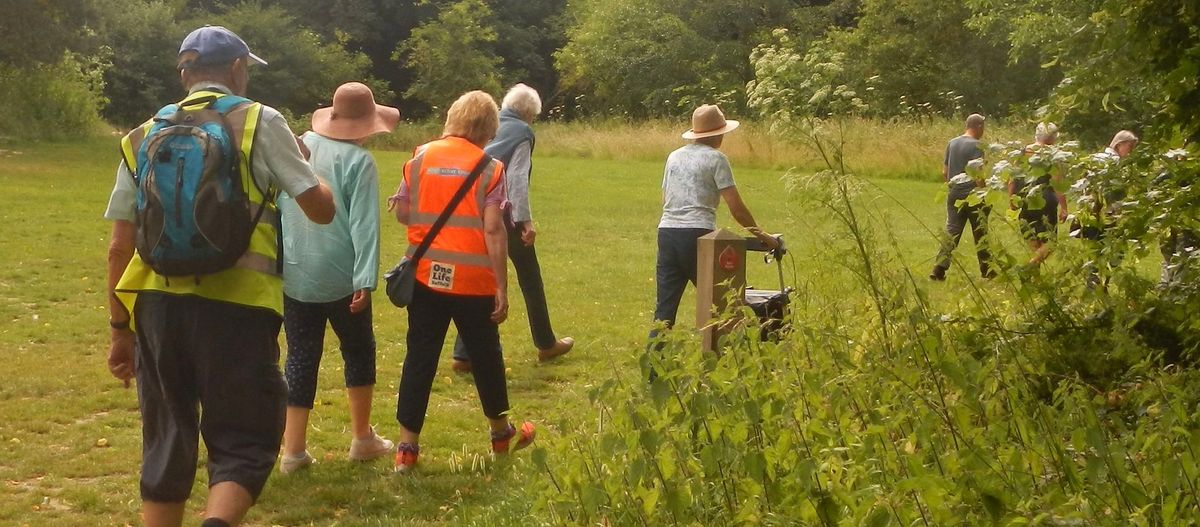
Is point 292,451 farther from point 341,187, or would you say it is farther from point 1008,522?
point 1008,522

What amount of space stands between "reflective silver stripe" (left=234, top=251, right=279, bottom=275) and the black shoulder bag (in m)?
1.91

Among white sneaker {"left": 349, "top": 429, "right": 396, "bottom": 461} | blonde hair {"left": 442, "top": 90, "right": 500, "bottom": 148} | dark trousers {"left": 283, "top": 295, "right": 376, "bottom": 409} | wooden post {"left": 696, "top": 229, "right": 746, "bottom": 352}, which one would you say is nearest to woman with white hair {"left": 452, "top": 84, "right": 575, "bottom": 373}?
white sneaker {"left": 349, "top": 429, "right": 396, "bottom": 461}

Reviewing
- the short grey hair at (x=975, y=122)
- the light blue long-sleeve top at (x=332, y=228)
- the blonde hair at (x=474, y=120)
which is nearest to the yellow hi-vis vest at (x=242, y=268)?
the light blue long-sleeve top at (x=332, y=228)

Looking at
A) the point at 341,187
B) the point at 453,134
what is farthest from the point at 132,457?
the point at 453,134

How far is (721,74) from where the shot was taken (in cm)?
5950

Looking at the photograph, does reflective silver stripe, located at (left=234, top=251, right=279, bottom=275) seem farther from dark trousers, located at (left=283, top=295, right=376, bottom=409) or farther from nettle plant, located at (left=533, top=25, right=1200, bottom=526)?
dark trousers, located at (left=283, top=295, right=376, bottom=409)

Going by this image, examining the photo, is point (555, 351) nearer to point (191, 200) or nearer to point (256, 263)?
point (256, 263)

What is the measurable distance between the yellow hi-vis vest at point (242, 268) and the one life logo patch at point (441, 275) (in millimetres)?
1942

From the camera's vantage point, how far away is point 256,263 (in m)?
4.39

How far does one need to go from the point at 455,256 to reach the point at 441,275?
0.11m

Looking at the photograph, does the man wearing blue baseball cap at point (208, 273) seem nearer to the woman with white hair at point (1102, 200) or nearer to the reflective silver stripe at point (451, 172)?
the reflective silver stripe at point (451, 172)

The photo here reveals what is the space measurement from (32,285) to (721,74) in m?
47.5

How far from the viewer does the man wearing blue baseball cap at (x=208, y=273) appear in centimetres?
421

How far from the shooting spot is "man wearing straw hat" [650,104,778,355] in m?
8.25
